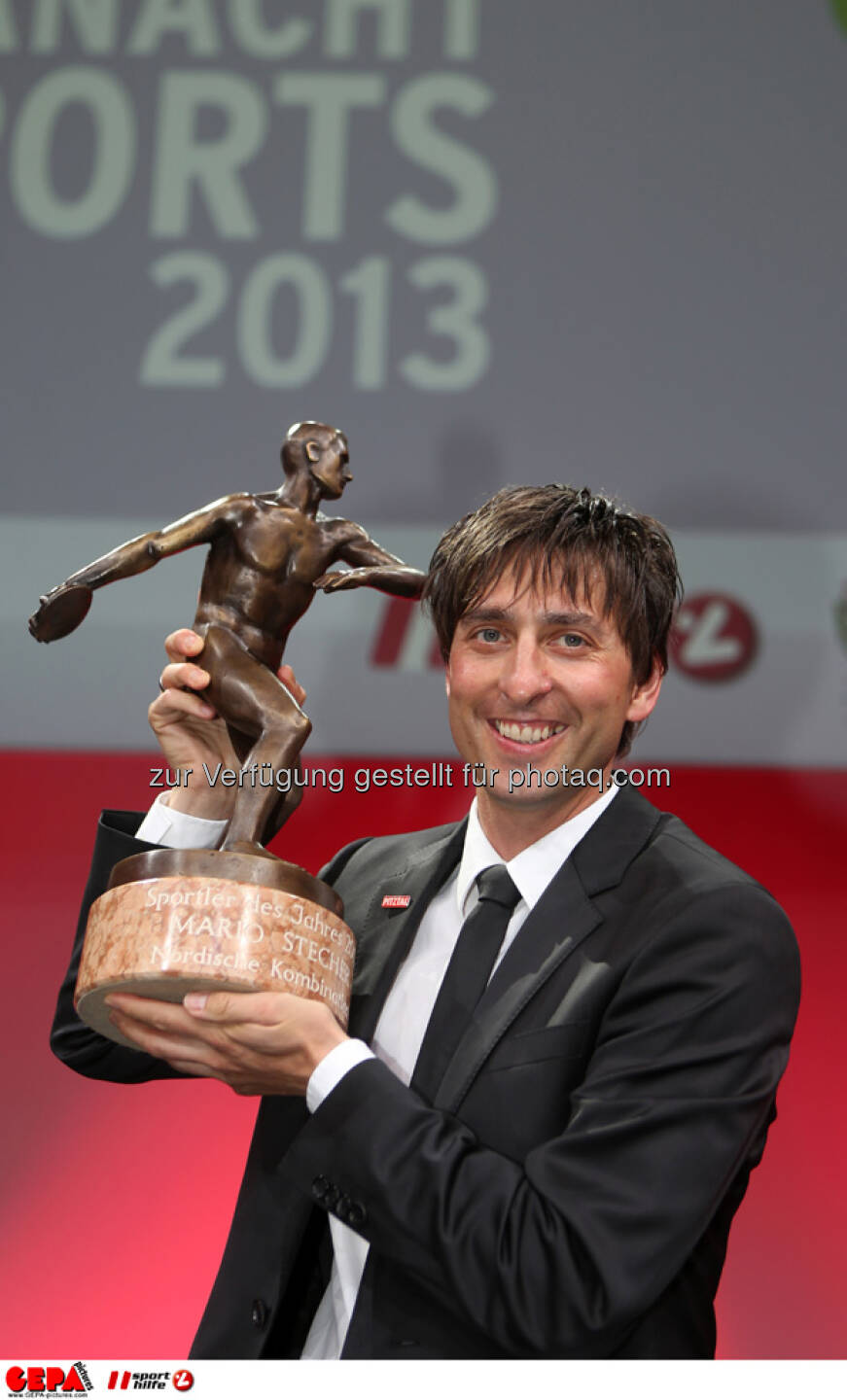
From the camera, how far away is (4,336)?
394cm

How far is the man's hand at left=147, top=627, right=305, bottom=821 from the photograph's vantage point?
2.16m

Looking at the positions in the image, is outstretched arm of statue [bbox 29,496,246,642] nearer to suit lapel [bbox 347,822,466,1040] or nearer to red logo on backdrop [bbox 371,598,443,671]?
suit lapel [bbox 347,822,466,1040]

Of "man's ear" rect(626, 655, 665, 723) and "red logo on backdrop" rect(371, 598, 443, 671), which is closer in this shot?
"man's ear" rect(626, 655, 665, 723)

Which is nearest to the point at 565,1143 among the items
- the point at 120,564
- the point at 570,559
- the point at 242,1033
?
the point at 242,1033

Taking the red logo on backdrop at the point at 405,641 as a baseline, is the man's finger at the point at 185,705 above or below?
below

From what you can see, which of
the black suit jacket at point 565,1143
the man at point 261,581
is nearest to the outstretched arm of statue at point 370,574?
the man at point 261,581

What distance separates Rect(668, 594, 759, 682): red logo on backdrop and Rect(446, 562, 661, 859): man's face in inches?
66.6

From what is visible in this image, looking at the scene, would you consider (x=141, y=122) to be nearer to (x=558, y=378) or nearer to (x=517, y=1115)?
(x=558, y=378)

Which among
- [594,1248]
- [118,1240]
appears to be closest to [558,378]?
[118,1240]

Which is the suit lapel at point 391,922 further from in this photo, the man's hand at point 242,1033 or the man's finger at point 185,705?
Result: the man's finger at point 185,705
